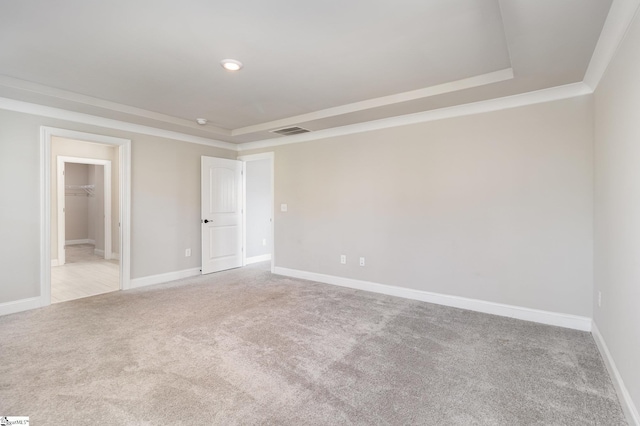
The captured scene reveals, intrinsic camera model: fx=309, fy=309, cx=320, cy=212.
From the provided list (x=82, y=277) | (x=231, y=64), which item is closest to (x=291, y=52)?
(x=231, y=64)

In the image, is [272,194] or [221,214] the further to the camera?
[221,214]

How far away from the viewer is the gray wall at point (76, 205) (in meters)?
8.51

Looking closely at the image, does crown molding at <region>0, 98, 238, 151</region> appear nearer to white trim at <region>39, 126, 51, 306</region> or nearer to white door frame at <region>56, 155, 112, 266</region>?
white trim at <region>39, 126, 51, 306</region>

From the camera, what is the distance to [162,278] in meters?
4.87

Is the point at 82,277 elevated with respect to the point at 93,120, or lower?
lower

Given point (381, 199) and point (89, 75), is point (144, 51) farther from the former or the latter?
point (381, 199)

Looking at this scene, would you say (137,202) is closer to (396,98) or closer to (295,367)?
(295,367)

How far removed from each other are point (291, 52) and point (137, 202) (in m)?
3.41

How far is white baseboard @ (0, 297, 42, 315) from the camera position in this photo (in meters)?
3.43

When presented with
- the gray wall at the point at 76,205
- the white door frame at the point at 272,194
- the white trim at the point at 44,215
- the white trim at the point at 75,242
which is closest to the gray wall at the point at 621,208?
the white door frame at the point at 272,194

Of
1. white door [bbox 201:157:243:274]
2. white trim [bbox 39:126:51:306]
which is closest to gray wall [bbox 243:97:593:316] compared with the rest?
white door [bbox 201:157:243:274]

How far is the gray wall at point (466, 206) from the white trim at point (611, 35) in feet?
1.83

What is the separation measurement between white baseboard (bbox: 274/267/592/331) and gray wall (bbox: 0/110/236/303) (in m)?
2.28

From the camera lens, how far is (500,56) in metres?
2.58
